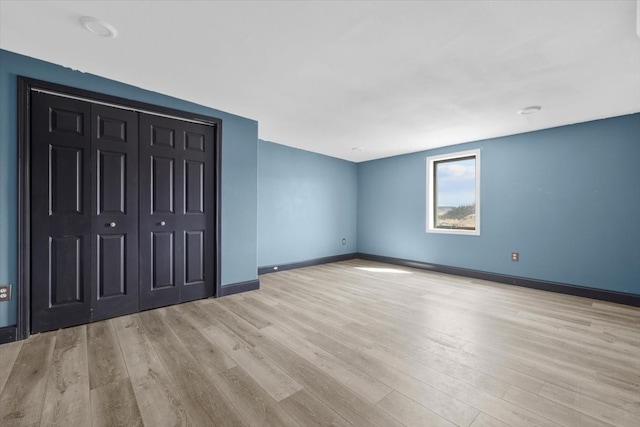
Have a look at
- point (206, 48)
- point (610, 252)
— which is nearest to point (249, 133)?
point (206, 48)

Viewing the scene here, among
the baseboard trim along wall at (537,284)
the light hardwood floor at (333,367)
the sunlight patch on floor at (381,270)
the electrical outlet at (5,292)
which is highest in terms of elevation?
the electrical outlet at (5,292)

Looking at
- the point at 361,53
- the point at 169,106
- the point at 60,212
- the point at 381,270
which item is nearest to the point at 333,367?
the point at 361,53

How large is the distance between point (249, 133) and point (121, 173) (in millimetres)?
1564

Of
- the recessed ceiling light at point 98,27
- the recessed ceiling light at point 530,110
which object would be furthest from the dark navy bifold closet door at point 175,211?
the recessed ceiling light at point 530,110

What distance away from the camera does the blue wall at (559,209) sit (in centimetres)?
323

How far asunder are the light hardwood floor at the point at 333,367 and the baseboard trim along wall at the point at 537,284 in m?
0.25

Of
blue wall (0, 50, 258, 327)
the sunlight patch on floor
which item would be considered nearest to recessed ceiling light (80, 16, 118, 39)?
blue wall (0, 50, 258, 327)

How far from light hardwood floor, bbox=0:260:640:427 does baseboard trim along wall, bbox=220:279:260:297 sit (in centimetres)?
30

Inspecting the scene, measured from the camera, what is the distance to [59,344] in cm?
208

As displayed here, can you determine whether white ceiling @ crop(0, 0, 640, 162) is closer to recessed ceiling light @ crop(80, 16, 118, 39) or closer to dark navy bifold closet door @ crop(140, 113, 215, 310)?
recessed ceiling light @ crop(80, 16, 118, 39)

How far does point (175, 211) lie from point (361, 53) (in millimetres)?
2523

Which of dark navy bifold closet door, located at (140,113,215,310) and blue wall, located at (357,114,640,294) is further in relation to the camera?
blue wall, located at (357,114,640,294)

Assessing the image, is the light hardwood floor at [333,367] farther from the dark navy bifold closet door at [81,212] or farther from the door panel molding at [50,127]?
the door panel molding at [50,127]

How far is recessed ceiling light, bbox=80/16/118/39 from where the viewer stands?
5.75 ft
